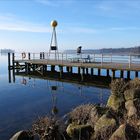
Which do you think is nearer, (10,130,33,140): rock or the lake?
(10,130,33,140): rock

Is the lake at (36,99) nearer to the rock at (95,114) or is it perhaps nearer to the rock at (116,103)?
the rock at (116,103)

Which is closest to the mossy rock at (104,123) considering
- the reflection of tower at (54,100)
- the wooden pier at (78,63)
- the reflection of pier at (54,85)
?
the reflection of tower at (54,100)

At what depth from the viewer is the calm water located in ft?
54.3

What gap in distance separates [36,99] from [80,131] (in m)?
12.1

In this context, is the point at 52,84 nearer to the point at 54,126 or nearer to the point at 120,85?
the point at 120,85

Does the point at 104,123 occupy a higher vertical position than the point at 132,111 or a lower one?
lower

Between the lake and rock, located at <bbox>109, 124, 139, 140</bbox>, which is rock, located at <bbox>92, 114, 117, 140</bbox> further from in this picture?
the lake

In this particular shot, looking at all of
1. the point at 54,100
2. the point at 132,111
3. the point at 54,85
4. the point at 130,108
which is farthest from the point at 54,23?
the point at 132,111

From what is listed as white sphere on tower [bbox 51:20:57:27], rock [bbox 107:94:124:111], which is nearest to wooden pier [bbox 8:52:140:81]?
white sphere on tower [bbox 51:20:57:27]

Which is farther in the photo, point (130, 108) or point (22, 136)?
point (130, 108)

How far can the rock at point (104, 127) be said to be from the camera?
10.9 meters

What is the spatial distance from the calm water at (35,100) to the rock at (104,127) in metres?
4.25

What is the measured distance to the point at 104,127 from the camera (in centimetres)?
1120

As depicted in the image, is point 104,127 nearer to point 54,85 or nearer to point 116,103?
point 116,103
